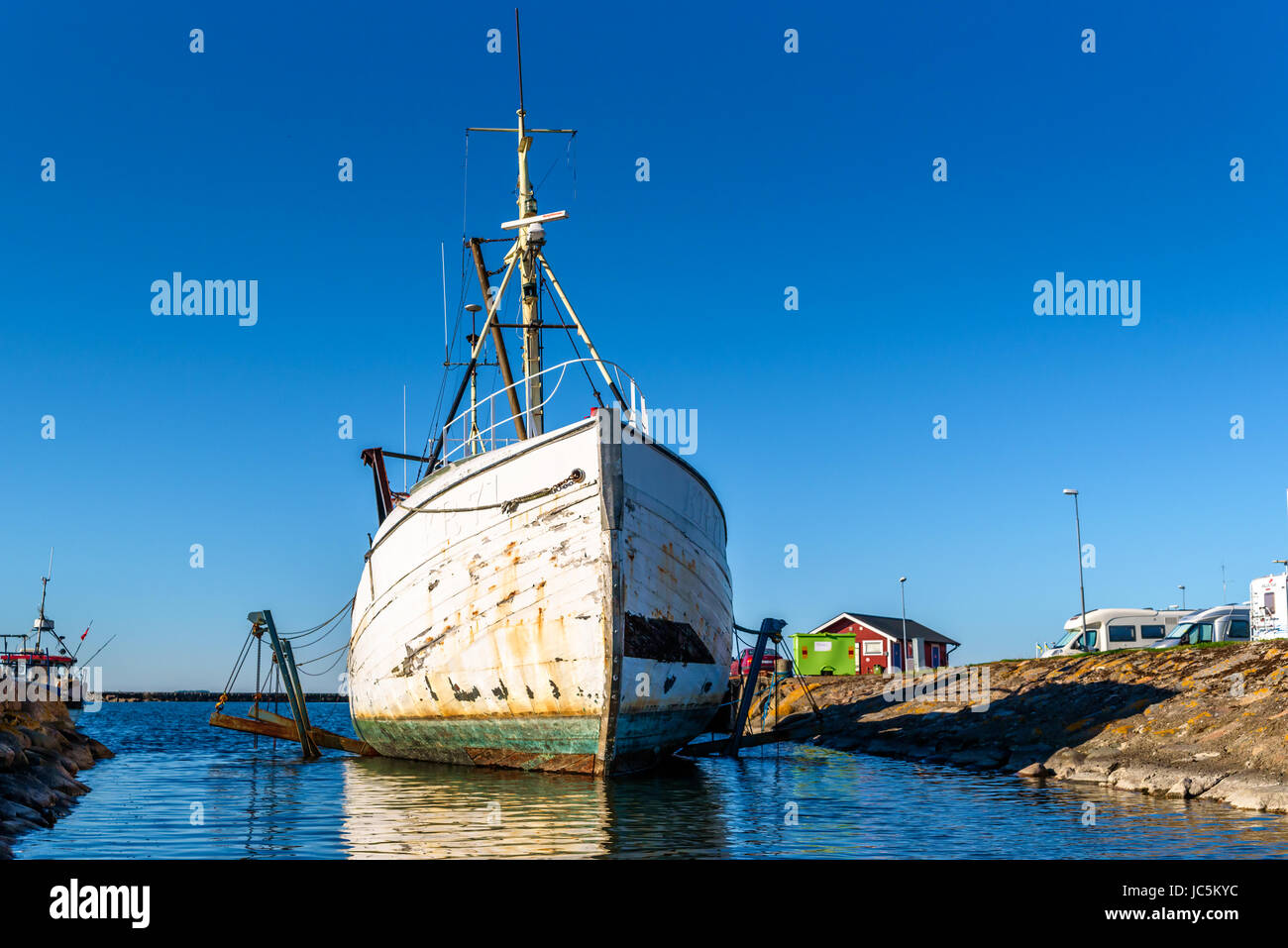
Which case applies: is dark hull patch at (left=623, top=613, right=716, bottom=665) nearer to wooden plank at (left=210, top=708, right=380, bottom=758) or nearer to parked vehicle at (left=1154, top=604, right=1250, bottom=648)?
wooden plank at (left=210, top=708, right=380, bottom=758)

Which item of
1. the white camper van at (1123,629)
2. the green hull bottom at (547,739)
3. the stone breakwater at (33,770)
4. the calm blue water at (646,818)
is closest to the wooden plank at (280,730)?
the stone breakwater at (33,770)

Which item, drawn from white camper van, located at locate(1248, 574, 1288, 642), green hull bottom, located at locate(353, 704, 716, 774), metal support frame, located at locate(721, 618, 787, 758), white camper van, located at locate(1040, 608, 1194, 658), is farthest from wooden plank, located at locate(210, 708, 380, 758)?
white camper van, located at locate(1040, 608, 1194, 658)

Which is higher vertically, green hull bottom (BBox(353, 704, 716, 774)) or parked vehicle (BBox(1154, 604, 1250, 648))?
parked vehicle (BBox(1154, 604, 1250, 648))

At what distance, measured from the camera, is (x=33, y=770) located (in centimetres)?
1630

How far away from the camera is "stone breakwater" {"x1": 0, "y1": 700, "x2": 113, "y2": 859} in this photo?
11.9 metres

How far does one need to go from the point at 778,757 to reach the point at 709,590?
241 inches

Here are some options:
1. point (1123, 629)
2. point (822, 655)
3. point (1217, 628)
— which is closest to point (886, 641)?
point (822, 655)

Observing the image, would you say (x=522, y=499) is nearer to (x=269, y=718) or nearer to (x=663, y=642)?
(x=663, y=642)

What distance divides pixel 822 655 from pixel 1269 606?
78.7 ft

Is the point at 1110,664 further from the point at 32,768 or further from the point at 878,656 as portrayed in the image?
the point at 878,656

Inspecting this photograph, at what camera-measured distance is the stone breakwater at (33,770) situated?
39.2 ft

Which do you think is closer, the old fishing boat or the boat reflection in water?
the boat reflection in water

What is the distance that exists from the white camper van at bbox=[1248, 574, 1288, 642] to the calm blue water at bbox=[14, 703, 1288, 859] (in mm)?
11732
